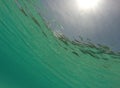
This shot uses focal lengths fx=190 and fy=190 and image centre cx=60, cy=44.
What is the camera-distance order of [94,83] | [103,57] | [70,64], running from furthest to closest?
[94,83] < [70,64] < [103,57]

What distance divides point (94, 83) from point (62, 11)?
12735 mm

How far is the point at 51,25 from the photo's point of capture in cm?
1312

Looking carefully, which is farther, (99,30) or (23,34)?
(23,34)

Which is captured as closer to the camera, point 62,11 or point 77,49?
A: point 62,11

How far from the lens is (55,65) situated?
21.5 m

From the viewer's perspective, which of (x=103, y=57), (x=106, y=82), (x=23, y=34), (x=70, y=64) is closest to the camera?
(x=103, y=57)

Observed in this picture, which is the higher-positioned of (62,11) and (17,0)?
(62,11)

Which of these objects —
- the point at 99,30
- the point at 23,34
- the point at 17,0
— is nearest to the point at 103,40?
the point at 99,30

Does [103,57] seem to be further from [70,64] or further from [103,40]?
[70,64]

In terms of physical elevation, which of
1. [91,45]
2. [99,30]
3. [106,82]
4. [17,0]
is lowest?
[17,0]

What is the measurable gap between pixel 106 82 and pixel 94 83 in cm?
217

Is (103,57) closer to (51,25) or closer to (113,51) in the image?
(113,51)

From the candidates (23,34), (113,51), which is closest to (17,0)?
(23,34)

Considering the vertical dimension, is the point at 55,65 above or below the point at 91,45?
above
